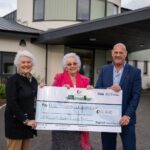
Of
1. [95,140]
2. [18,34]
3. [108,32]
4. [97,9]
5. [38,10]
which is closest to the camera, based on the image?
[95,140]

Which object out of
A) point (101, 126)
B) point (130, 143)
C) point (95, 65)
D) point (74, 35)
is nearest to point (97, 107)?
point (101, 126)

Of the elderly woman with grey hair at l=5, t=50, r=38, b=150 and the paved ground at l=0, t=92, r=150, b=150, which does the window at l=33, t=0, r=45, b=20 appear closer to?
the paved ground at l=0, t=92, r=150, b=150

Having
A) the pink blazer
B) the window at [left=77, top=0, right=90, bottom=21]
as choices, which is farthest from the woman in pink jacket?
the window at [left=77, top=0, right=90, bottom=21]

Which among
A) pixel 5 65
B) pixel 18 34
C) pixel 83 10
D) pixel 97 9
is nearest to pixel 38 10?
pixel 83 10

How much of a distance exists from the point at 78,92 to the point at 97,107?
324 millimetres

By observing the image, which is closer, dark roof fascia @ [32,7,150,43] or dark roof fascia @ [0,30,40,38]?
dark roof fascia @ [32,7,150,43]

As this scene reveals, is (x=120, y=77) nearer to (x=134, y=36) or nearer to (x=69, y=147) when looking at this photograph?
(x=69, y=147)

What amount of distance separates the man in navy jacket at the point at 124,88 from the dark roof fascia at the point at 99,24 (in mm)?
9491

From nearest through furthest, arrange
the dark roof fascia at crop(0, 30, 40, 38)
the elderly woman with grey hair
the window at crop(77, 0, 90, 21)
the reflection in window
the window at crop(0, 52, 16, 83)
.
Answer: the elderly woman with grey hair
the dark roof fascia at crop(0, 30, 40, 38)
the window at crop(0, 52, 16, 83)
the window at crop(77, 0, 90, 21)
the reflection in window

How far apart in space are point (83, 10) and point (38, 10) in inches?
115

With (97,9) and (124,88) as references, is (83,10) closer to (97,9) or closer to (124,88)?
(97,9)

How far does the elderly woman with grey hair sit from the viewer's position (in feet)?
16.1

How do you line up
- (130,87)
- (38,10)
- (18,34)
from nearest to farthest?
(130,87), (18,34), (38,10)

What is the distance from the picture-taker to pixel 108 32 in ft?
63.0
